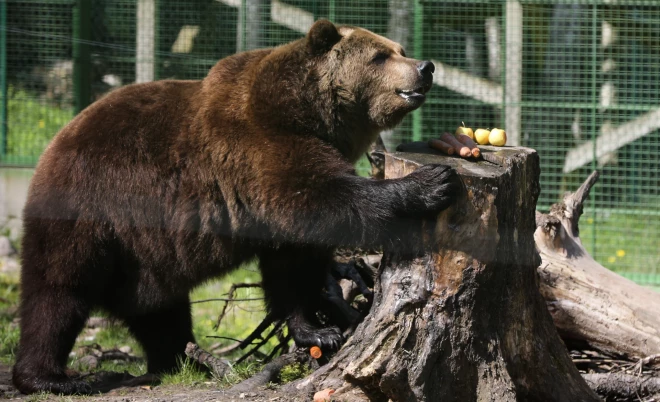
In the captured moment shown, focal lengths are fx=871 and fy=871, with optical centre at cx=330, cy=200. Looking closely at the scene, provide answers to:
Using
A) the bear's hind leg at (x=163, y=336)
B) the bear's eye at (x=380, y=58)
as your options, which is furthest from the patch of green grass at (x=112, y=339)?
the bear's eye at (x=380, y=58)

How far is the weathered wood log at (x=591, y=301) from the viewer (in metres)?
5.86

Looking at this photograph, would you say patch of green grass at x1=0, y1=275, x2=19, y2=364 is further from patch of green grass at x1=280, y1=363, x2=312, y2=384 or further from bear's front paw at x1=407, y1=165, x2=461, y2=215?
bear's front paw at x1=407, y1=165, x2=461, y2=215

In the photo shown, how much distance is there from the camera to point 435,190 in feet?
14.6

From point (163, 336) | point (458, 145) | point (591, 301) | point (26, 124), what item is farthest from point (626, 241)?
point (26, 124)

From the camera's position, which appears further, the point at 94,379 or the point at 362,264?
the point at 362,264

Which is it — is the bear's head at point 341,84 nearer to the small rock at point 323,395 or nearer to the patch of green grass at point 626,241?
the small rock at point 323,395


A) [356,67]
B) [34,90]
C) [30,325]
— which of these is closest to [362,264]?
[356,67]

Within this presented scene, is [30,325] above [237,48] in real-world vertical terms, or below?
below

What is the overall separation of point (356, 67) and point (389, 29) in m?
4.63

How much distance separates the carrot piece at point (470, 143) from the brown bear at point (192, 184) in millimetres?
551

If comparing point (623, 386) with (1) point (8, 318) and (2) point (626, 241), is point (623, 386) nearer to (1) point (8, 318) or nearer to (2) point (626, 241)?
(2) point (626, 241)

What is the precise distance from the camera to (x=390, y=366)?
4457 millimetres

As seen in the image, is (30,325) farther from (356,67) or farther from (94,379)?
(356,67)

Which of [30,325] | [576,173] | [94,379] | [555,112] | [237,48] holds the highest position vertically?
[237,48]
